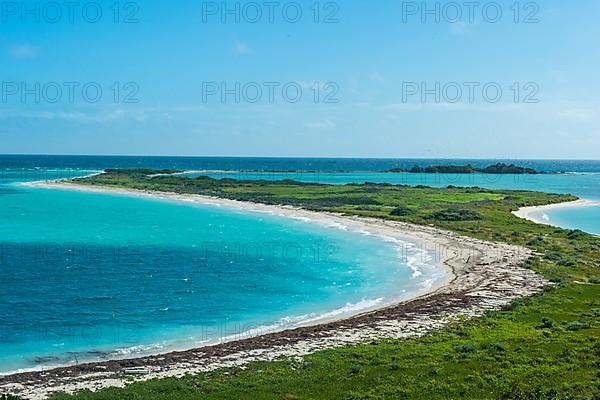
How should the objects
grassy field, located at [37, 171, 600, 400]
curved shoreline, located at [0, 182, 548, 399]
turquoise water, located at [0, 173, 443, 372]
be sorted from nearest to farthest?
1. grassy field, located at [37, 171, 600, 400]
2. curved shoreline, located at [0, 182, 548, 399]
3. turquoise water, located at [0, 173, 443, 372]

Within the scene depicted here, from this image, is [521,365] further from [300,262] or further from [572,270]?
[300,262]

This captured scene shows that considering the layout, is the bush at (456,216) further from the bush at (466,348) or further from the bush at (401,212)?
the bush at (466,348)

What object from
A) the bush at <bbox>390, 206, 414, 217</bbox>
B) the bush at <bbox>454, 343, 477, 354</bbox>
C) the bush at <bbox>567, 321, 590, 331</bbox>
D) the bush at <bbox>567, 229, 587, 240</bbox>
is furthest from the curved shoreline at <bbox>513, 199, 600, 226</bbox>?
the bush at <bbox>454, 343, 477, 354</bbox>

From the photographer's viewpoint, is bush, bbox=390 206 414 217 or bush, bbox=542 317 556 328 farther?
bush, bbox=390 206 414 217

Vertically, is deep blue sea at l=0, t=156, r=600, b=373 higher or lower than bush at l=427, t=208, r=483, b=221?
lower

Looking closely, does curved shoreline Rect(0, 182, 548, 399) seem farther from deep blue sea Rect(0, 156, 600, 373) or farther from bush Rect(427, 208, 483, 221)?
bush Rect(427, 208, 483, 221)

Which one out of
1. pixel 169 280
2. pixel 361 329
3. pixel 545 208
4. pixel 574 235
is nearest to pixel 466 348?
pixel 361 329

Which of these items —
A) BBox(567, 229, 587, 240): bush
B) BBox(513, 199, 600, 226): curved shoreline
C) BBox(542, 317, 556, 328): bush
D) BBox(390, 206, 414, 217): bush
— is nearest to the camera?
BBox(542, 317, 556, 328): bush
